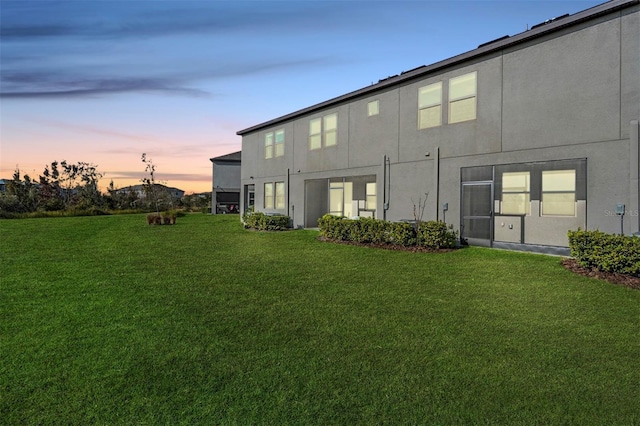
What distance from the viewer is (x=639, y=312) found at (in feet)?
19.0

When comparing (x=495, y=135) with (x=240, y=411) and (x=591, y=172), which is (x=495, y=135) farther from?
(x=240, y=411)

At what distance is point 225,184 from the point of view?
3575 centimetres

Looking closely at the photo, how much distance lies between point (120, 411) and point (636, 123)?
10.9 metres

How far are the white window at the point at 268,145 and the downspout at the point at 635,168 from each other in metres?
16.2

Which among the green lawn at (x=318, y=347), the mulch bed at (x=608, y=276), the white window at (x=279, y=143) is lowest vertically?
the green lawn at (x=318, y=347)

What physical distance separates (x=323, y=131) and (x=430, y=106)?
5.95 meters

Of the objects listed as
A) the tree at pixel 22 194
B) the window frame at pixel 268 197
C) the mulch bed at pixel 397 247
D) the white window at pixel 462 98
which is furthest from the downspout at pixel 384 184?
the tree at pixel 22 194

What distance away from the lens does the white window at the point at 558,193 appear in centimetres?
1019

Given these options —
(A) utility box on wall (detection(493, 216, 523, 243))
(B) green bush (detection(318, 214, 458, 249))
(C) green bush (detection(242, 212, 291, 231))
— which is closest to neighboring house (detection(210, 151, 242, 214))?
(C) green bush (detection(242, 212, 291, 231))

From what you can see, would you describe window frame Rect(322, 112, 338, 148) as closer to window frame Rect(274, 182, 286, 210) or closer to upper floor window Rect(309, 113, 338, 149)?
upper floor window Rect(309, 113, 338, 149)

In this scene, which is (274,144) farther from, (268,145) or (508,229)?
(508,229)

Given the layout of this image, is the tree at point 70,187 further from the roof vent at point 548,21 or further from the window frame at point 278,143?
the roof vent at point 548,21

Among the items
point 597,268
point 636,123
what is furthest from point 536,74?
point 597,268

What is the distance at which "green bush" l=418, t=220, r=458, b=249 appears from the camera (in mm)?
11195
